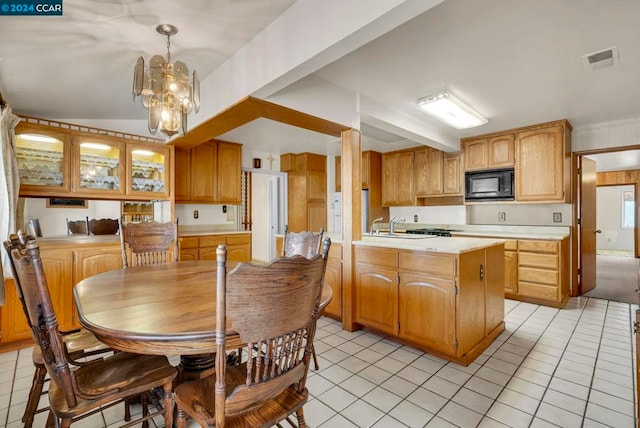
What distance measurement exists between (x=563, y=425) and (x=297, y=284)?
175 centimetres

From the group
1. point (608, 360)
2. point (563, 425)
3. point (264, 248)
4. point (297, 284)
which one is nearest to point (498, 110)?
point (608, 360)

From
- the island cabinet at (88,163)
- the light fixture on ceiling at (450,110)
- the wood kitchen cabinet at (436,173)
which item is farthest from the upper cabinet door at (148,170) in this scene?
the wood kitchen cabinet at (436,173)

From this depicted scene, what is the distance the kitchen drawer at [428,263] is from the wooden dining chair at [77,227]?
3.22 m

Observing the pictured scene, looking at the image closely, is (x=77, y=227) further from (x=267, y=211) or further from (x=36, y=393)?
(x=267, y=211)

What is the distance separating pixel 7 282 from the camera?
8.11 feet

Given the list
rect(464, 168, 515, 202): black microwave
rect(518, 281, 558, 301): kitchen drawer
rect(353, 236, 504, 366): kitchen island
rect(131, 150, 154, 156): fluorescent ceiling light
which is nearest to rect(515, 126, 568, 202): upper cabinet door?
rect(464, 168, 515, 202): black microwave

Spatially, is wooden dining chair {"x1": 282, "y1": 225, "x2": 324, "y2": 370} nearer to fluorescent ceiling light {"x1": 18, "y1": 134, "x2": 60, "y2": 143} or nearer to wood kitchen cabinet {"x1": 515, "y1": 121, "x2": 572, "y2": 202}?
fluorescent ceiling light {"x1": 18, "y1": 134, "x2": 60, "y2": 143}

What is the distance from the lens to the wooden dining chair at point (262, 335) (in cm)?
89

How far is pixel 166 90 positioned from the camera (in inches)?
75.3

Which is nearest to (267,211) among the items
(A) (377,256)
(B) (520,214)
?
(A) (377,256)

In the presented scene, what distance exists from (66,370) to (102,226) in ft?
8.89

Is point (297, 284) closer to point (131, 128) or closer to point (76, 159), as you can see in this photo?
point (76, 159)

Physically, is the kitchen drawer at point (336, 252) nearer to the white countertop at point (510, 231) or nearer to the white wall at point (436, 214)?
the white countertop at point (510, 231)

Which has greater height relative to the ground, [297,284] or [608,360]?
[297,284]
